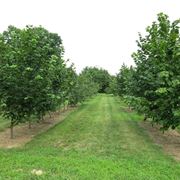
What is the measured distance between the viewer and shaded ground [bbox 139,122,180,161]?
1201 centimetres

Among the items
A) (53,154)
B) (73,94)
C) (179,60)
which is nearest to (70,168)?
(53,154)

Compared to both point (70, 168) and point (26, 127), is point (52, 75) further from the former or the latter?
point (70, 168)

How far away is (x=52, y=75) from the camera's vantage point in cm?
1410

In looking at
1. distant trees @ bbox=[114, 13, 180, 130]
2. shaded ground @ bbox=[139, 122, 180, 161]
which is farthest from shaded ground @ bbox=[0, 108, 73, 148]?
shaded ground @ bbox=[139, 122, 180, 161]

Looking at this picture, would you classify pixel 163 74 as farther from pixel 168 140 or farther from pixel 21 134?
pixel 21 134

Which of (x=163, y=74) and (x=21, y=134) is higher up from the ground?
(x=163, y=74)

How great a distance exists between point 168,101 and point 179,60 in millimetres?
1678

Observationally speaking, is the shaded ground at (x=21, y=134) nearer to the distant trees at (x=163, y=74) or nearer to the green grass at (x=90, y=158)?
the green grass at (x=90, y=158)

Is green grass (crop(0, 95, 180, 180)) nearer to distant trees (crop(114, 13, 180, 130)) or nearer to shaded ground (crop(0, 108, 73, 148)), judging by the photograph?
shaded ground (crop(0, 108, 73, 148))

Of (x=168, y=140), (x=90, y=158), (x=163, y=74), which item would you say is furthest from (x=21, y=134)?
(x=163, y=74)

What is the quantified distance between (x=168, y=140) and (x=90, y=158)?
19.2 ft

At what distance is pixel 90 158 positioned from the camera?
9.94 metres

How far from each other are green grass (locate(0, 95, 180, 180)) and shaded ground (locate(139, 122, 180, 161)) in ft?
1.38

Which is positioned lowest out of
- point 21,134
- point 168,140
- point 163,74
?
point 168,140
